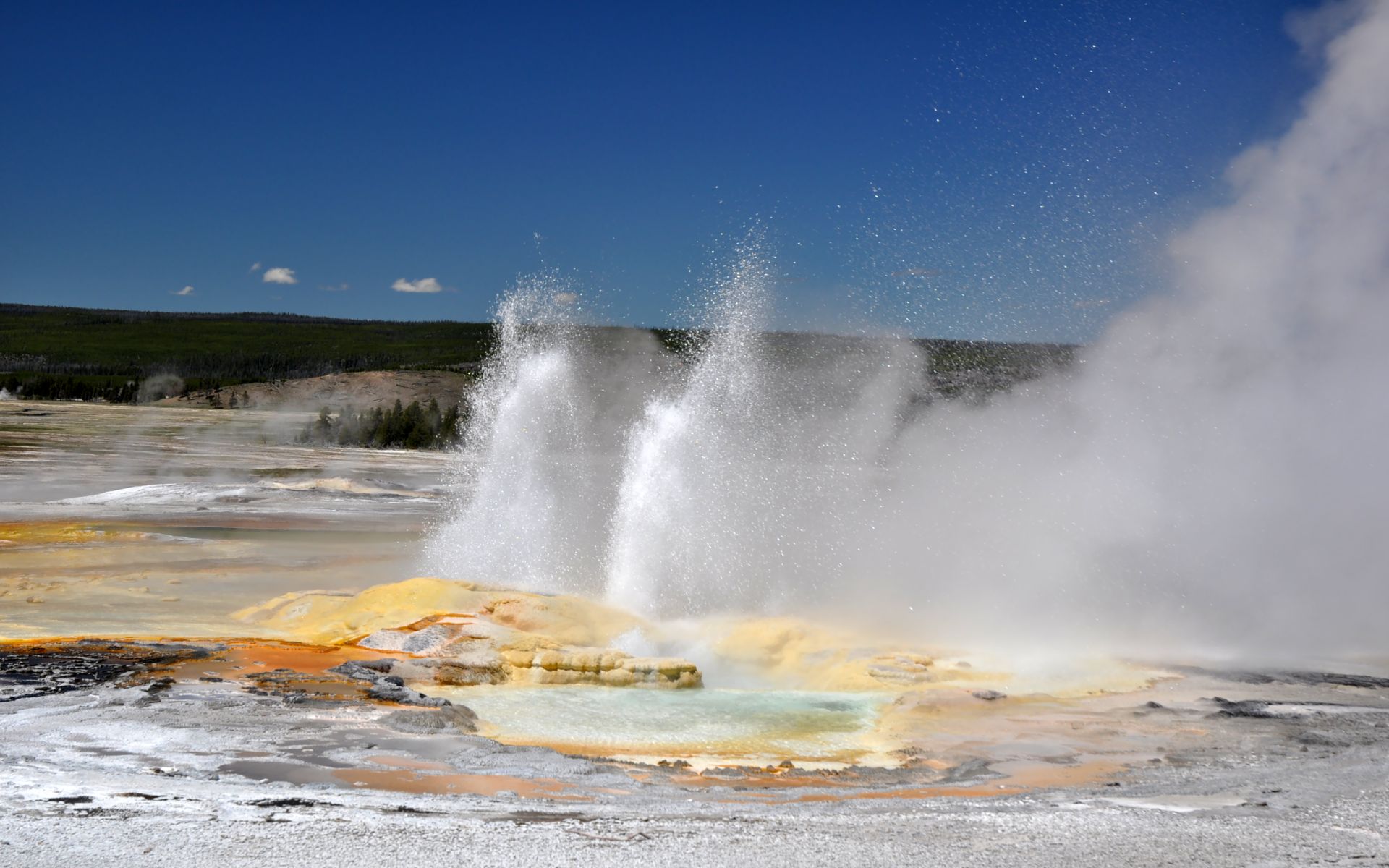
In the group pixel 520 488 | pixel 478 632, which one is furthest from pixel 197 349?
pixel 478 632

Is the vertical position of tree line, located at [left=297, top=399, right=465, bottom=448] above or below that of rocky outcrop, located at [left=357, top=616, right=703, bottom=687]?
above

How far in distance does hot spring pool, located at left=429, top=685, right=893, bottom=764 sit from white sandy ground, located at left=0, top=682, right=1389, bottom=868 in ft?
2.41

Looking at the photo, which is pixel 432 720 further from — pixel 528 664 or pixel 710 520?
pixel 710 520

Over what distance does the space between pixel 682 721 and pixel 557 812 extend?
2648 mm

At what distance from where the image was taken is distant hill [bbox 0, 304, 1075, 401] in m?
81.7

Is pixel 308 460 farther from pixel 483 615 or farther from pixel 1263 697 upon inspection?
pixel 1263 697

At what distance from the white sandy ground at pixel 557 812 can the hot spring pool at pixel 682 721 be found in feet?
2.41

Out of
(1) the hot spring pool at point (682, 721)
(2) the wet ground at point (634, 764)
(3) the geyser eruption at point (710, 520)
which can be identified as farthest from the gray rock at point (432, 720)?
(3) the geyser eruption at point (710, 520)

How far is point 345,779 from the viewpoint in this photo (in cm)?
585

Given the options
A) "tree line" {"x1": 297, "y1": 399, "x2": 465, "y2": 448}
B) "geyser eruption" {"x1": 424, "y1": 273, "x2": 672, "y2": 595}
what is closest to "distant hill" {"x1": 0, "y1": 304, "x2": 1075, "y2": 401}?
"tree line" {"x1": 297, "y1": 399, "x2": 465, "y2": 448}

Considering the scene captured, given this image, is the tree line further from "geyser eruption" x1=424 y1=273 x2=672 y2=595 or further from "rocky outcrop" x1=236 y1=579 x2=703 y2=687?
"rocky outcrop" x1=236 y1=579 x2=703 y2=687

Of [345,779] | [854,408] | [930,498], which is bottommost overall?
[345,779]

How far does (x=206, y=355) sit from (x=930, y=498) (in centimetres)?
10497

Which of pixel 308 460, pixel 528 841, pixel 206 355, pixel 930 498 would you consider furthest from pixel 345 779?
pixel 206 355
